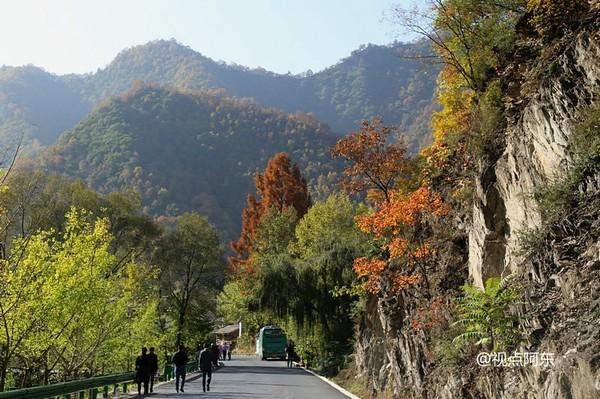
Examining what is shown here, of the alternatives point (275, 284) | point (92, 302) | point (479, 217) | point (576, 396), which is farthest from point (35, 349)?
point (275, 284)

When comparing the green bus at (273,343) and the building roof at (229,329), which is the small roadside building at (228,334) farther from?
the green bus at (273,343)

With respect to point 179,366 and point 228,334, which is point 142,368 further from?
point 228,334

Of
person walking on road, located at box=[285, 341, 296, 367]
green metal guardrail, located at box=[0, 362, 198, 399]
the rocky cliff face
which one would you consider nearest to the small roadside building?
person walking on road, located at box=[285, 341, 296, 367]

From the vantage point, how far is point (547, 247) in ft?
38.4

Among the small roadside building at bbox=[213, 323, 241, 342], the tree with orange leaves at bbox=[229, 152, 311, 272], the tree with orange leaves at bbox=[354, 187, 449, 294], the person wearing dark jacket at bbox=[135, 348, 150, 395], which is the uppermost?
the tree with orange leaves at bbox=[229, 152, 311, 272]

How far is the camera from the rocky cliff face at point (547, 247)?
9242 mm

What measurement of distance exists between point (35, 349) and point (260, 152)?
131 meters

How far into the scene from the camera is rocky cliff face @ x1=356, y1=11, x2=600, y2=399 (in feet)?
30.3

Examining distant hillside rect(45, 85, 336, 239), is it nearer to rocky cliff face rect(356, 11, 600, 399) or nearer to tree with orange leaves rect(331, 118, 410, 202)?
tree with orange leaves rect(331, 118, 410, 202)

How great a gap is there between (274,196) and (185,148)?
231 ft

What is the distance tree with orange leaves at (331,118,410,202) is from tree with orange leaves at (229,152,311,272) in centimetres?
5252

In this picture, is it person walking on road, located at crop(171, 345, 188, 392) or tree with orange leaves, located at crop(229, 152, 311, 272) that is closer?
person walking on road, located at crop(171, 345, 188, 392)

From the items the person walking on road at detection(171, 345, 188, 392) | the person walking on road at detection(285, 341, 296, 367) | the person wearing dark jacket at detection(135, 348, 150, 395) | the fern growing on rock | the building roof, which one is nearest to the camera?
the fern growing on rock

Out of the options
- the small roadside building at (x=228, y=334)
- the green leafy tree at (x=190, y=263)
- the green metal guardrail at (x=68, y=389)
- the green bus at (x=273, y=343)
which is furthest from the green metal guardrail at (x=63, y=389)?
the small roadside building at (x=228, y=334)
